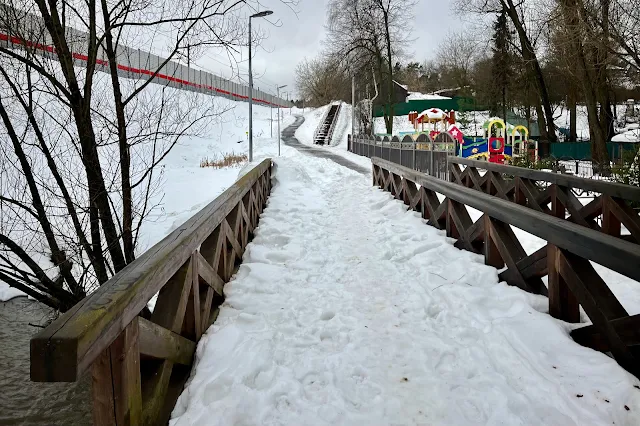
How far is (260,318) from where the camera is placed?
3.32 m

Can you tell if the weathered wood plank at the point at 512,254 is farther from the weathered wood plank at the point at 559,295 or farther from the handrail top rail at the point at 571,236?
the weathered wood plank at the point at 559,295

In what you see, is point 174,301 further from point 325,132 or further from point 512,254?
point 325,132

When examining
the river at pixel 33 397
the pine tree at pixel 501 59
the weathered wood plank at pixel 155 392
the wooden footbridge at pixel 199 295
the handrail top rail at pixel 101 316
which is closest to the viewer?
the handrail top rail at pixel 101 316

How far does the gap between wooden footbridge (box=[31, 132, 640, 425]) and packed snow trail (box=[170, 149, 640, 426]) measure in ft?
0.44

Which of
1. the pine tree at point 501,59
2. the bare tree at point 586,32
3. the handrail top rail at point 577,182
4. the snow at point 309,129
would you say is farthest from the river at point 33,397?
the snow at point 309,129

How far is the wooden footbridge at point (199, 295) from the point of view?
1.61m

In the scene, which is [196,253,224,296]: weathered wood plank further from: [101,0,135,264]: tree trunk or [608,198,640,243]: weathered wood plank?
[608,198,640,243]: weathered wood plank

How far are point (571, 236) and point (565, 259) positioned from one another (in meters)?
0.20

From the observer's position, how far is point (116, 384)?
1.77 meters

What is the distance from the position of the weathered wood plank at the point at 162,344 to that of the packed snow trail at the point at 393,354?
141mm

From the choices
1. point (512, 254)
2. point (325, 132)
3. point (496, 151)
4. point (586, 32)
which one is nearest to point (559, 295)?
point (512, 254)

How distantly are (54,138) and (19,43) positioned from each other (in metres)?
A: 1.28

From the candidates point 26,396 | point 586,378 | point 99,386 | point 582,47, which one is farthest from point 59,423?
point 582,47

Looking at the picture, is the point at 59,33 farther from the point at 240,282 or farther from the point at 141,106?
the point at 240,282
